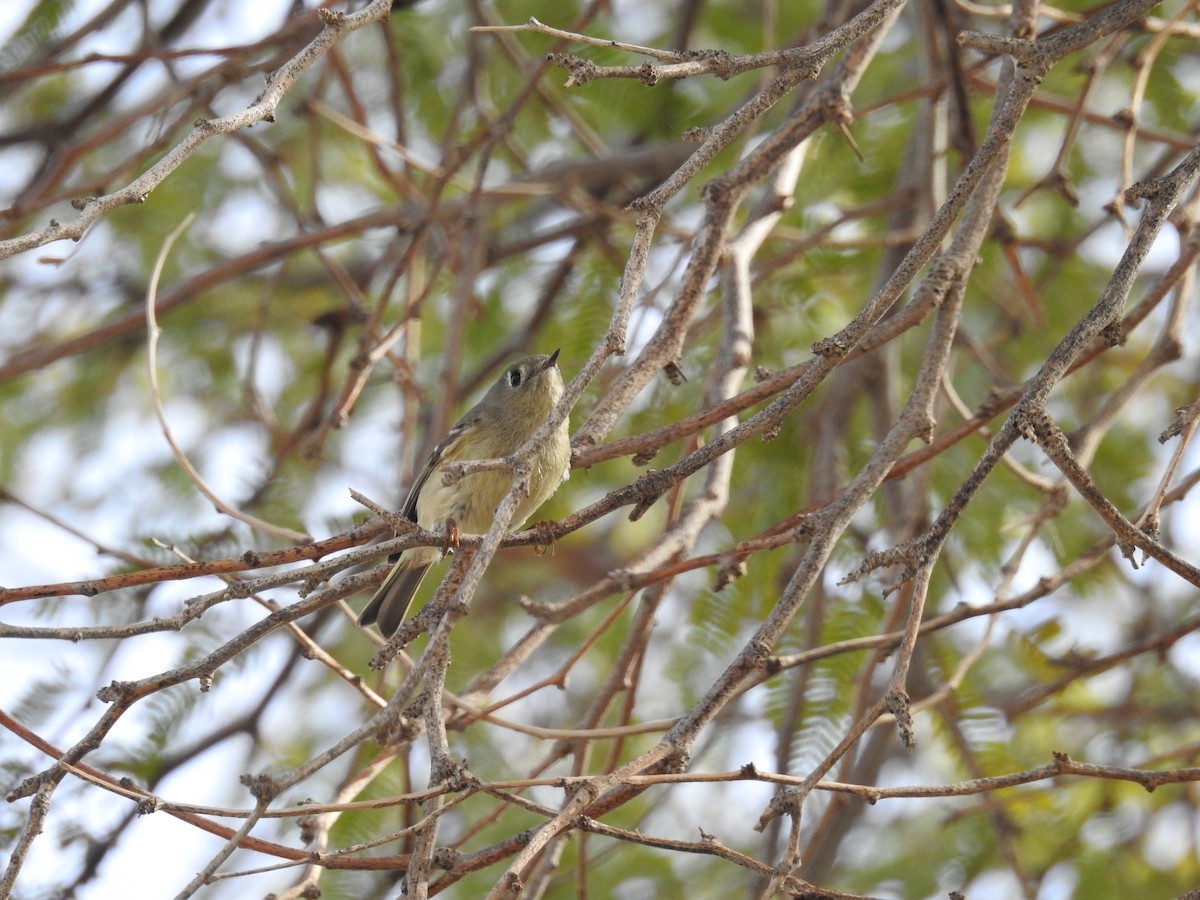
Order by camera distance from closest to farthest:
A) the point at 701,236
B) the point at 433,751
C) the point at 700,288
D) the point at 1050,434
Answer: the point at 433,751 → the point at 1050,434 → the point at 700,288 → the point at 701,236

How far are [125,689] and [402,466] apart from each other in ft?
6.17

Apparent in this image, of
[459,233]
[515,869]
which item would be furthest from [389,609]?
[515,869]

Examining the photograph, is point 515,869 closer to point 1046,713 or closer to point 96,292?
point 1046,713

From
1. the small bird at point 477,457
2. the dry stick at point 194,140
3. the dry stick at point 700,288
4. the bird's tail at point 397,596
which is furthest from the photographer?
the bird's tail at point 397,596

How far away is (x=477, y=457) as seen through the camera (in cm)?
375

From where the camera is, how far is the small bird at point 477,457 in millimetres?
3555

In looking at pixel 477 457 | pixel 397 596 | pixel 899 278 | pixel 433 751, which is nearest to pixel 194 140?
pixel 433 751

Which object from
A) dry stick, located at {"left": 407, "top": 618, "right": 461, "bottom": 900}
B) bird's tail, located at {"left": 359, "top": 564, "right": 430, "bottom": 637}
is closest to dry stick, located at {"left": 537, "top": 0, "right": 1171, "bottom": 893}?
dry stick, located at {"left": 407, "top": 618, "right": 461, "bottom": 900}

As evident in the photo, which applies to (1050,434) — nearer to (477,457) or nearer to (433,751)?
(433,751)

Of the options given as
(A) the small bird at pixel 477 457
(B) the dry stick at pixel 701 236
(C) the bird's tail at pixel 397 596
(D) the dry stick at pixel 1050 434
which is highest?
(A) the small bird at pixel 477 457

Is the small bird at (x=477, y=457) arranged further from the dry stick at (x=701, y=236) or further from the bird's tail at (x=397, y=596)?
the dry stick at (x=701, y=236)

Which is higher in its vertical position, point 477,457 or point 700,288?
point 477,457

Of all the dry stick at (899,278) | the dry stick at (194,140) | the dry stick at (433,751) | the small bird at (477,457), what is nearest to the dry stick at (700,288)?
the dry stick at (899,278)

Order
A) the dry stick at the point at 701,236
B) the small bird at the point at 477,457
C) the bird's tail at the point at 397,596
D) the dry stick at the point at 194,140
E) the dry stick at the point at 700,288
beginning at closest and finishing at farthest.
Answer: the dry stick at the point at 194,140 < the dry stick at the point at 700,288 < the dry stick at the point at 701,236 < the small bird at the point at 477,457 < the bird's tail at the point at 397,596
